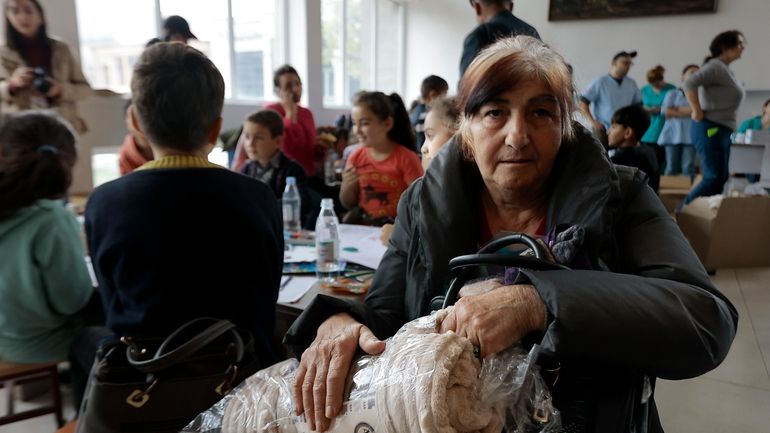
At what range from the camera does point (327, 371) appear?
765 mm

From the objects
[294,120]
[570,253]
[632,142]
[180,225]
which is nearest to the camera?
[570,253]

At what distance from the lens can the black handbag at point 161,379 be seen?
1.01 meters

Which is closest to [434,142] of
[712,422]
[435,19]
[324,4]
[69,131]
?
[69,131]

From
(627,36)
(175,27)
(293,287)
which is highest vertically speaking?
(627,36)

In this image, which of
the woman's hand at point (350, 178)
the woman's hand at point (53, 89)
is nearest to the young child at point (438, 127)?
the woman's hand at point (350, 178)

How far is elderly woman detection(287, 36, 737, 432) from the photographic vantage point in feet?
2.32

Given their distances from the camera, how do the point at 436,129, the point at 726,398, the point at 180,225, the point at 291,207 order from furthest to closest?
the point at 291,207, the point at 726,398, the point at 436,129, the point at 180,225

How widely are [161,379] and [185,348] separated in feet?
0.28

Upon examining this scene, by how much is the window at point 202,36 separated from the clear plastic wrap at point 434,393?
13.5 ft

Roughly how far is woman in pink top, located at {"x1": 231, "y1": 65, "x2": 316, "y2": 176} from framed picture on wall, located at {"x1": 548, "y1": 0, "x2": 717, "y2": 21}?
707cm

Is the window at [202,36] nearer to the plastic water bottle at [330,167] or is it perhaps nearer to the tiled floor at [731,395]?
the plastic water bottle at [330,167]

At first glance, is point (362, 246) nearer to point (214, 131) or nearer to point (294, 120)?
point (214, 131)

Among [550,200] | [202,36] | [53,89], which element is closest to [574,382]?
[550,200]

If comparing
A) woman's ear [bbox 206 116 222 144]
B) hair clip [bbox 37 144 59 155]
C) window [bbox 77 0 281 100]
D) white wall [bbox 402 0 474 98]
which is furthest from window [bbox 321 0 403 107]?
woman's ear [bbox 206 116 222 144]
